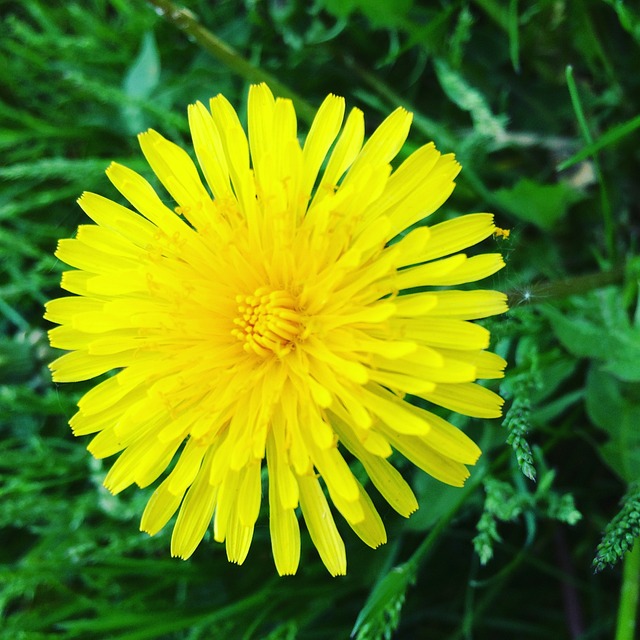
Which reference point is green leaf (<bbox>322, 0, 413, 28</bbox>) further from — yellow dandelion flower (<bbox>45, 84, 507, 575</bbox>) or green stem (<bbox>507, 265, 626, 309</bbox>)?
green stem (<bbox>507, 265, 626, 309</bbox>)

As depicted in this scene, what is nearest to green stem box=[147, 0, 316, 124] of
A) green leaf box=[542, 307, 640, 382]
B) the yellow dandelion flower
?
the yellow dandelion flower

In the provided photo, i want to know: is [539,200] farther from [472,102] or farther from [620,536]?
[620,536]

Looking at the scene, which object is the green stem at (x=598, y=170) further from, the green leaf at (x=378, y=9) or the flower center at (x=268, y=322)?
the flower center at (x=268, y=322)

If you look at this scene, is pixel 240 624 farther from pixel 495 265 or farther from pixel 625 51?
pixel 625 51

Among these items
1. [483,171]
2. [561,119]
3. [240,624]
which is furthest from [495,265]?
[240,624]

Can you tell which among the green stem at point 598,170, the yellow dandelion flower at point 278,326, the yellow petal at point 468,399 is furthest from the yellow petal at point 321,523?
the green stem at point 598,170
